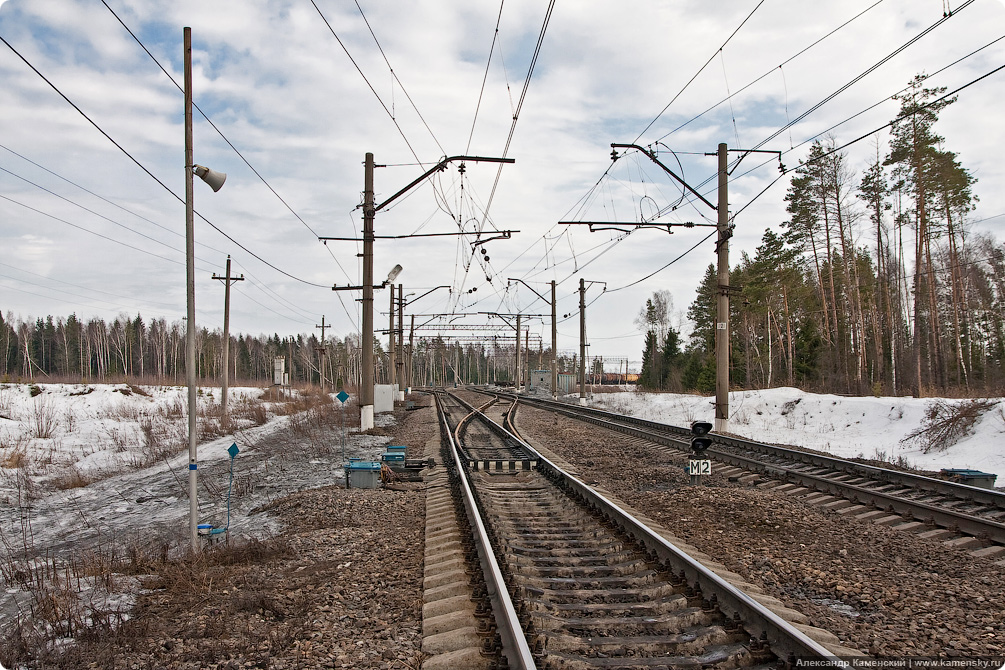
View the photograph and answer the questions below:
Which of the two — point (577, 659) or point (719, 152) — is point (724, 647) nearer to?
point (577, 659)

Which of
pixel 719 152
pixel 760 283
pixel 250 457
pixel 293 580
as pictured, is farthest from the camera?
pixel 760 283

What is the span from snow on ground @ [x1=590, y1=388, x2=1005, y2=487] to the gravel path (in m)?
6.74

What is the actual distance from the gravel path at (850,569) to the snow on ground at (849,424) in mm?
6737

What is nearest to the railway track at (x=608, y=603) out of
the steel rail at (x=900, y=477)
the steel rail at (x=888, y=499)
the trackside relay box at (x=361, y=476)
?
the trackside relay box at (x=361, y=476)

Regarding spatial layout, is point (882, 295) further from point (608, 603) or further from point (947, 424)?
point (608, 603)

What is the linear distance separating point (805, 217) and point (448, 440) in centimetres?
3078

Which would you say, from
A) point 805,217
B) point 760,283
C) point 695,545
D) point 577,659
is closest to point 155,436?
point 695,545

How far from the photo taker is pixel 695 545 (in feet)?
24.3

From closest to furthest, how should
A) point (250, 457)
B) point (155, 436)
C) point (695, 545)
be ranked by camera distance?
1. point (695, 545)
2. point (250, 457)
3. point (155, 436)

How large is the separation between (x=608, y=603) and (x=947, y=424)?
15.7 m

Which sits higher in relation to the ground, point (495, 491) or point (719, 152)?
point (719, 152)

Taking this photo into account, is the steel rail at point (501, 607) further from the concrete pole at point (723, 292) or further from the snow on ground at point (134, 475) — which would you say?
the concrete pole at point (723, 292)

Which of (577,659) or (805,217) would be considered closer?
(577,659)

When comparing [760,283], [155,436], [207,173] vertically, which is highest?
[760,283]
